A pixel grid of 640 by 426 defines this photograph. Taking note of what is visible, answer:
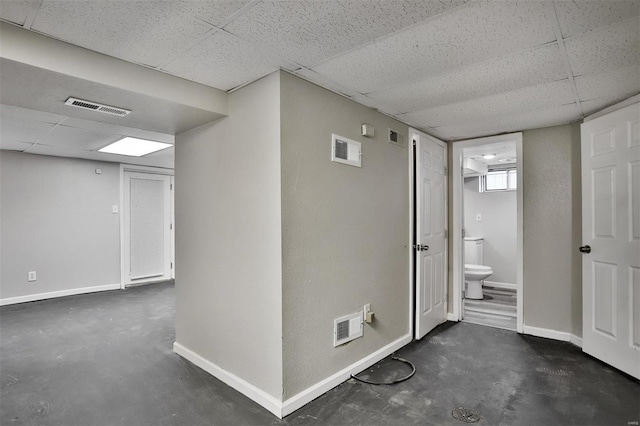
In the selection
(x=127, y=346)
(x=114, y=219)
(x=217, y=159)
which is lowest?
(x=127, y=346)

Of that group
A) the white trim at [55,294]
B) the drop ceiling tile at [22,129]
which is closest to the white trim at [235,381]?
the drop ceiling tile at [22,129]

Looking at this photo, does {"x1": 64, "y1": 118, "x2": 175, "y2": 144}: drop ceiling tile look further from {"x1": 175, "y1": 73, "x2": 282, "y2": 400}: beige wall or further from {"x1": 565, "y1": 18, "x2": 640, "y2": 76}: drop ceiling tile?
{"x1": 565, "y1": 18, "x2": 640, "y2": 76}: drop ceiling tile

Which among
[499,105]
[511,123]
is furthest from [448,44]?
[511,123]

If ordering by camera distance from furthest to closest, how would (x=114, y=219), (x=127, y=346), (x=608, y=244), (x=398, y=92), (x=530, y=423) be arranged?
1. (x=114, y=219)
2. (x=127, y=346)
3. (x=608, y=244)
4. (x=398, y=92)
5. (x=530, y=423)

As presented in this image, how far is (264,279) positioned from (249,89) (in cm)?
135

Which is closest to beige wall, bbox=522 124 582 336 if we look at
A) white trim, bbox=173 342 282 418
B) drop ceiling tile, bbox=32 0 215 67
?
white trim, bbox=173 342 282 418

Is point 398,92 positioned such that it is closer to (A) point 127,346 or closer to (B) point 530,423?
(B) point 530,423

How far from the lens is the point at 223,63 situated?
2105 millimetres

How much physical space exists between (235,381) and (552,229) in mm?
3430

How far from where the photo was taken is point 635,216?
262 cm

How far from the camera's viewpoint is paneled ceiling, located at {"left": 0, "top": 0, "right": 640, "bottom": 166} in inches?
61.1

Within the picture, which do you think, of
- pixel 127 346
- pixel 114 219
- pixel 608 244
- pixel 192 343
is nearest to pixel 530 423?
pixel 608 244

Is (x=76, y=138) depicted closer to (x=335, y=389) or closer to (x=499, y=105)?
(x=335, y=389)

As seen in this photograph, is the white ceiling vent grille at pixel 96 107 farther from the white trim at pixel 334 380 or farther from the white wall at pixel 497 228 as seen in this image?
the white wall at pixel 497 228
